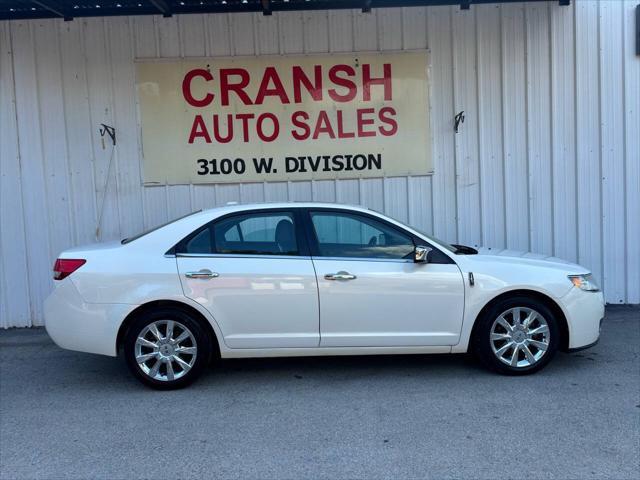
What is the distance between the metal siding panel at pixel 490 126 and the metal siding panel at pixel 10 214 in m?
6.02

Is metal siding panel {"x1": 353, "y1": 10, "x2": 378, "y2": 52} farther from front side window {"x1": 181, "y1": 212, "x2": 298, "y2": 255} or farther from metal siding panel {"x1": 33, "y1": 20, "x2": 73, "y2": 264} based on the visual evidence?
metal siding panel {"x1": 33, "y1": 20, "x2": 73, "y2": 264}

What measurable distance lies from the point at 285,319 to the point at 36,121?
4769mm

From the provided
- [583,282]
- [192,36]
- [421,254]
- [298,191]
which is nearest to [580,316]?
[583,282]

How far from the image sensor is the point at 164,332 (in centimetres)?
527

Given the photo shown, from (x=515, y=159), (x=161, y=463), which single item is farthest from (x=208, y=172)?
(x=161, y=463)

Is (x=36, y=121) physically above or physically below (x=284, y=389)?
above

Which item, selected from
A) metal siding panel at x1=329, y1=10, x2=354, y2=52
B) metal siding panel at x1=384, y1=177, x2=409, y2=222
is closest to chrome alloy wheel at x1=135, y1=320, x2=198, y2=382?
metal siding panel at x1=384, y1=177, x2=409, y2=222

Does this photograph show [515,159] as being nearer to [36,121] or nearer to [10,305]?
[36,121]

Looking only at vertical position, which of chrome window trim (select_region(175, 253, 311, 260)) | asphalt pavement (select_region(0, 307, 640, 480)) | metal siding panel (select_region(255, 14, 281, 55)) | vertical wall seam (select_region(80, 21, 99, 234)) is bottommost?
asphalt pavement (select_region(0, 307, 640, 480))

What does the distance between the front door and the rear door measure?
0.15 meters

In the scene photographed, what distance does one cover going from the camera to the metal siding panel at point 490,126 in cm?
790

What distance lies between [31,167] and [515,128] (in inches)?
248

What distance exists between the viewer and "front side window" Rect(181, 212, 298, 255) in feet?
17.5

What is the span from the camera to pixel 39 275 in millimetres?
7949
